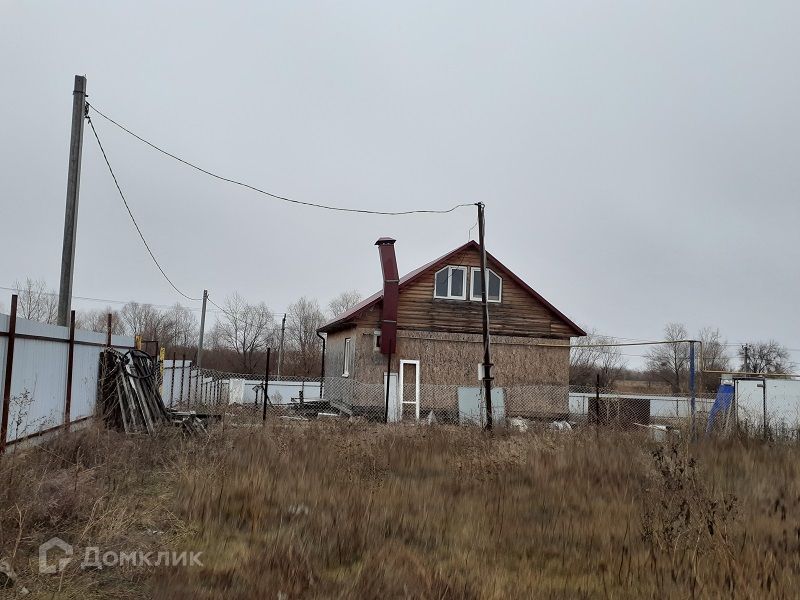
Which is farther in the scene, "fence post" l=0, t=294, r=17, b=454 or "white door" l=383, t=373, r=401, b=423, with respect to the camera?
"white door" l=383, t=373, r=401, b=423

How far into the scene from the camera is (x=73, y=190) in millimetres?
11742

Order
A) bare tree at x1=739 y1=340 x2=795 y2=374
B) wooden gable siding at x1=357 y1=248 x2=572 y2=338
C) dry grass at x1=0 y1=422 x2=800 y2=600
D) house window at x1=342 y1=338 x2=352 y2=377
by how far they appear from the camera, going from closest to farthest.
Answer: dry grass at x1=0 y1=422 x2=800 y2=600, wooden gable siding at x1=357 y1=248 x2=572 y2=338, house window at x1=342 y1=338 x2=352 y2=377, bare tree at x1=739 y1=340 x2=795 y2=374

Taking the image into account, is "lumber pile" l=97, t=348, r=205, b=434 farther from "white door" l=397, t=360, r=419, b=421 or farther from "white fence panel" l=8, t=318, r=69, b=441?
"white door" l=397, t=360, r=419, b=421

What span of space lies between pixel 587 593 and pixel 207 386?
2536cm

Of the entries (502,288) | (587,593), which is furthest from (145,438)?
(502,288)

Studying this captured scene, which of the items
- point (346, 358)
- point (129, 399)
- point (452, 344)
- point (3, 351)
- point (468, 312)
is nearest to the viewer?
point (3, 351)

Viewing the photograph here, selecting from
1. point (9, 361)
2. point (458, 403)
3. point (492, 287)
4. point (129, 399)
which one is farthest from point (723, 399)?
point (9, 361)

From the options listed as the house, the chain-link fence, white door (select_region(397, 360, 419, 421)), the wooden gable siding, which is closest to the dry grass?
the chain-link fence

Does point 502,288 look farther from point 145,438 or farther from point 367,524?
point 367,524

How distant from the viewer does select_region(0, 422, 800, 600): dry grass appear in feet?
14.0

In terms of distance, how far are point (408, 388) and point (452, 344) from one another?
2.43 metres

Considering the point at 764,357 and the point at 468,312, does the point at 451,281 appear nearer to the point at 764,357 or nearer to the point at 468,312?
the point at 468,312

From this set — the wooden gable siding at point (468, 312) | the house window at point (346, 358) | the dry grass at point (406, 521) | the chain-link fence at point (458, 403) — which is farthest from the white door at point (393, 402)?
the dry grass at point (406, 521)

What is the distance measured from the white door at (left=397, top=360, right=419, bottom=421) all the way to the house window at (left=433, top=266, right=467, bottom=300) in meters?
2.83
